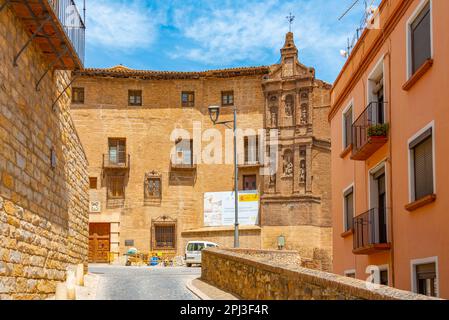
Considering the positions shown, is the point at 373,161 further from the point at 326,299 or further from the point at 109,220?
the point at 109,220

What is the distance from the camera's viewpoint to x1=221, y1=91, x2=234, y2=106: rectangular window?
43438 mm

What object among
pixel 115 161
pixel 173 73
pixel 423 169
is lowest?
pixel 423 169

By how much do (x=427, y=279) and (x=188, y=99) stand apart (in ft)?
105

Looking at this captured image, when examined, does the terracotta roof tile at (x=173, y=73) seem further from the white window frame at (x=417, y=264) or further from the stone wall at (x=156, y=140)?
the white window frame at (x=417, y=264)

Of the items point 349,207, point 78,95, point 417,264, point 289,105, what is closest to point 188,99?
point 289,105

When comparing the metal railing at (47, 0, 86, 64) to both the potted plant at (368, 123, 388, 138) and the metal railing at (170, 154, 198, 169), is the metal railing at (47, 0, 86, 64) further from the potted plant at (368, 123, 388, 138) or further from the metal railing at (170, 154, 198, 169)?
the metal railing at (170, 154, 198, 169)

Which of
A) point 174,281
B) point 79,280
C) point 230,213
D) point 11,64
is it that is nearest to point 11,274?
point 11,64

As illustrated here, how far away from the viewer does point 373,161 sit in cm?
1645

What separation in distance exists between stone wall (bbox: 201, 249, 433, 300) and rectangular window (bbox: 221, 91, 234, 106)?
22.8 m

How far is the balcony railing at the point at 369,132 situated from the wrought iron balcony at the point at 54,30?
682 centimetres

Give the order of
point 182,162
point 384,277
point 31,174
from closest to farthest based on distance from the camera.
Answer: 1. point 31,174
2. point 384,277
3. point 182,162

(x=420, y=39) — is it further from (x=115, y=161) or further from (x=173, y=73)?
(x=115, y=161)

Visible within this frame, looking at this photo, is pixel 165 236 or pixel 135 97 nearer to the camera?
pixel 165 236

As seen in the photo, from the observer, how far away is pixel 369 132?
15406 millimetres
